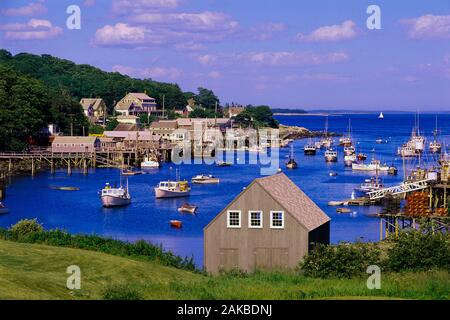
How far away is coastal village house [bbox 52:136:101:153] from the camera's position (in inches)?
3792

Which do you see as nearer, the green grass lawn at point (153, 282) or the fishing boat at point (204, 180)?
the green grass lawn at point (153, 282)

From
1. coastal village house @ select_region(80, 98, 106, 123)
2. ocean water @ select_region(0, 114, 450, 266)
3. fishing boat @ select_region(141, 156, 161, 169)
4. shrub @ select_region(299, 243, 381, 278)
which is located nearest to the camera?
shrub @ select_region(299, 243, 381, 278)

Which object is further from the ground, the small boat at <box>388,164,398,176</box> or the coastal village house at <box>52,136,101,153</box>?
the coastal village house at <box>52,136,101,153</box>

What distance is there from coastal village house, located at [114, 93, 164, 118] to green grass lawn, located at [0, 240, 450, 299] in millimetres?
115501

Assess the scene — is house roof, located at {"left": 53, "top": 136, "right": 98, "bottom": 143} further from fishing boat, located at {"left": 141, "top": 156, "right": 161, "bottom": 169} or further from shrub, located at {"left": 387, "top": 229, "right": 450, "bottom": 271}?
shrub, located at {"left": 387, "top": 229, "right": 450, "bottom": 271}

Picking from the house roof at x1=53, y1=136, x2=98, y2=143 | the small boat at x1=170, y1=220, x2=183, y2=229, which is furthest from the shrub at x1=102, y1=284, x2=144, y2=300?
the house roof at x1=53, y1=136, x2=98, y2=143

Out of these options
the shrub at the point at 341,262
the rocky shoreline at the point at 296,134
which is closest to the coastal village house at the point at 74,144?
the rocky shoreline at the point at 296,134

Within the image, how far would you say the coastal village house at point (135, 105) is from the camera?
14488 cm

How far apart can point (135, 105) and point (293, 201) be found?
11514cm

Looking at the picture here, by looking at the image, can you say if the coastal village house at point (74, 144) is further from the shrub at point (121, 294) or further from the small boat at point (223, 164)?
the shrub at point (121, 294)

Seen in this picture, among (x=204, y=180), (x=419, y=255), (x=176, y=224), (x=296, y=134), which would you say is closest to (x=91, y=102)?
(x=296, y=134)

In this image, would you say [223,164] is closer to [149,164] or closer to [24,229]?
[149,164]

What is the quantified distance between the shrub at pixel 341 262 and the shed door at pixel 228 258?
486 centimetres
